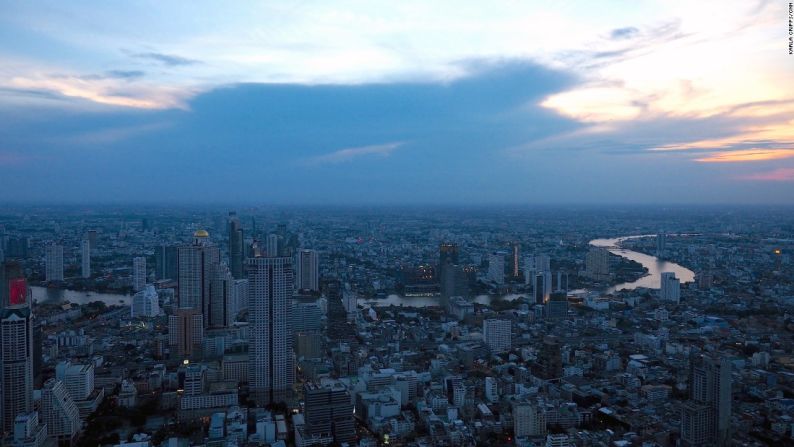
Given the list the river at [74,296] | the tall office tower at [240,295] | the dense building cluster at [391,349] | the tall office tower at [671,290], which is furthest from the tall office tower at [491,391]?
the river at [74,296]

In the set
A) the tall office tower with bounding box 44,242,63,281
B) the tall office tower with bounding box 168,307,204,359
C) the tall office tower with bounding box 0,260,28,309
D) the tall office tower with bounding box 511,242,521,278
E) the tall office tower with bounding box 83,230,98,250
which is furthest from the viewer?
the tall office tower with bounding box 83,230,98,250

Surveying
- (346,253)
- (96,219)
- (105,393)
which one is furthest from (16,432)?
(96,219)

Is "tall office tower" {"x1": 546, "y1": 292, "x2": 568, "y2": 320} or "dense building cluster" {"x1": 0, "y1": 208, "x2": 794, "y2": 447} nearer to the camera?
"dense building cluster" {"x1": 0, "y1": 208, "x2": 794, "y2": 447}

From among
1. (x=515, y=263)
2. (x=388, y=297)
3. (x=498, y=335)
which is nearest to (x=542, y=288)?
(x=388, y=297)

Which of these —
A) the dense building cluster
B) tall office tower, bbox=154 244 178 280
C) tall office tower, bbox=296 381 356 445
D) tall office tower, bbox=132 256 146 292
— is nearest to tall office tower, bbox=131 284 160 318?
the dense building cluster

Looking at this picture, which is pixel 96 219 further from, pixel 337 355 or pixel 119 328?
pixel 337 355

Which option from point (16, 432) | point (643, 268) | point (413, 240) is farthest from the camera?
point (413, 240)

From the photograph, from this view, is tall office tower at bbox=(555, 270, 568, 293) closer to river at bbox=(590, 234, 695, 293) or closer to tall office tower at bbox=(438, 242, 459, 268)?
river at bbox=(590, 234, 695, 293)
